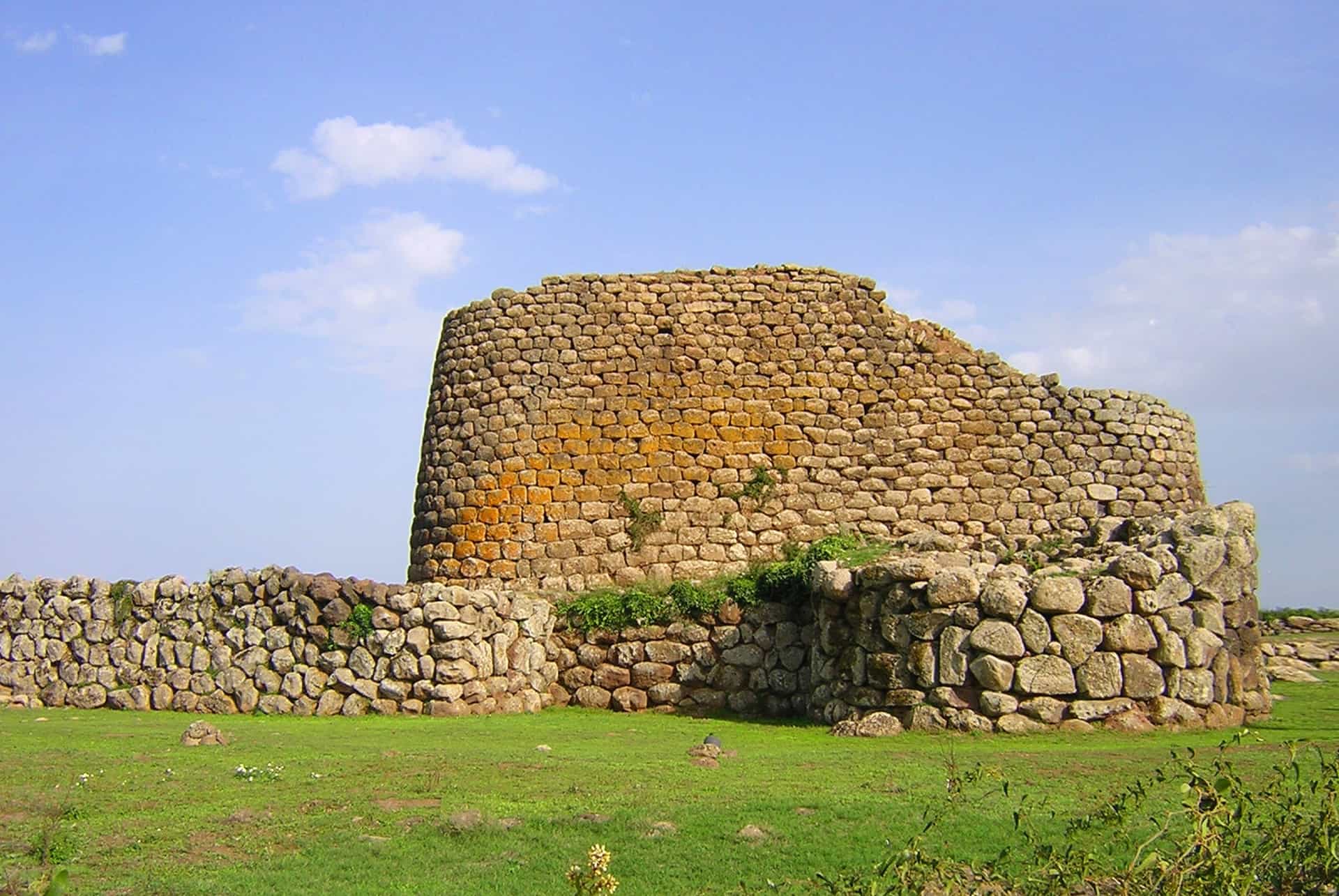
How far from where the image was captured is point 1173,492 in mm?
16719

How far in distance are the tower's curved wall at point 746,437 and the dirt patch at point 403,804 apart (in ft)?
27.2

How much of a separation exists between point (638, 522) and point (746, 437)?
1824 mm

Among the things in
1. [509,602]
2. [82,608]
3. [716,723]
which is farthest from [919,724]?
[82,608]

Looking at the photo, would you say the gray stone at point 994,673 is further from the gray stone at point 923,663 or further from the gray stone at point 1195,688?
the gray stone at point 1195,688

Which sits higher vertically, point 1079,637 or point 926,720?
point 1079,637

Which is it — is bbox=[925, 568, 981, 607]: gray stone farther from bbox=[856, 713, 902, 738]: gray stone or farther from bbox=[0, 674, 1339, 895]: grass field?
bbox=[0, 674, 1339, 895]: grass field

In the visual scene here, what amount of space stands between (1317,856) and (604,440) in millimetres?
12132

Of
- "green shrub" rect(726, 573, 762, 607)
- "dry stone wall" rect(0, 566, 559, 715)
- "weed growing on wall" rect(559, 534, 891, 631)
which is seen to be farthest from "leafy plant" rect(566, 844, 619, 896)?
"green shrub" rect(726, 573, 762, 607)

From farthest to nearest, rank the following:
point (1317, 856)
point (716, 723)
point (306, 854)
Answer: point (716, 723) < point (306, 854) < point (1317, 856)

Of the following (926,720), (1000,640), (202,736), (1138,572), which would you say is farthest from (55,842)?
(1138,572)

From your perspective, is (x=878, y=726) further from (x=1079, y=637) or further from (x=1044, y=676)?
(x=1079, y=637)

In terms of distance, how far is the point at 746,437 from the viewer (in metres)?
16.8

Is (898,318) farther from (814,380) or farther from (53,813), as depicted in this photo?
(53,813)

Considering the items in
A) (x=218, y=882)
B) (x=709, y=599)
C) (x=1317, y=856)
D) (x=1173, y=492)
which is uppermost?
(x=1173, y=492)
